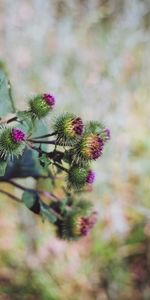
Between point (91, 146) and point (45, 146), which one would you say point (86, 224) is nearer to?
point (45, 146)

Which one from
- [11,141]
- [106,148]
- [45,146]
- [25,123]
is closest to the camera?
[11,141]

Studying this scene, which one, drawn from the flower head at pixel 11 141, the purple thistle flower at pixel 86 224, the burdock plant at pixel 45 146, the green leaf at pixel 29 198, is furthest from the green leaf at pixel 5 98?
the purple thistle flower at pixel 86 224

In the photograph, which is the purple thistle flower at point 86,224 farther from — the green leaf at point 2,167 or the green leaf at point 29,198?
the green leaf at point 2,167

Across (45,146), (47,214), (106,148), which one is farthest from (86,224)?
(106,148)

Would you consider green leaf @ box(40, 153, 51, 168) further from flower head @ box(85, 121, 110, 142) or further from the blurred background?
the blurred background

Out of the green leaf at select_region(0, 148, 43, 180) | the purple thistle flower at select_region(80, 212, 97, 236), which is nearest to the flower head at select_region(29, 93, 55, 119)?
the green leaf at select_region(0, 148, 43, 180)

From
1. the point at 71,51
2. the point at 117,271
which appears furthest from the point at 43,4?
the point at 117,271

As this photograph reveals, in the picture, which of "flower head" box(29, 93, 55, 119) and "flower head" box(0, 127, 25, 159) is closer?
"flower head" box(0, 127, 25, 159)
